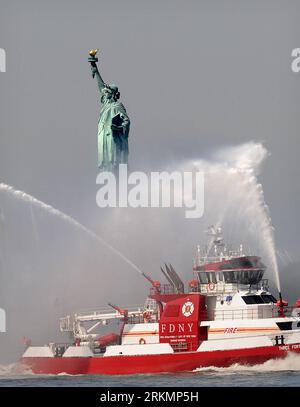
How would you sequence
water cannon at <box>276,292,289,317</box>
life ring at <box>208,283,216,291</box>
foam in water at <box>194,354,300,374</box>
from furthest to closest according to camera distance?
life ring at <box>208,283,216,291</box> → water cannon at <box>276,292,289,317</box> → foam in water at <box>194,354,300,374</box>

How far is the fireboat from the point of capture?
60.7 metres

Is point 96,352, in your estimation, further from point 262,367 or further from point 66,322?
point 262,367

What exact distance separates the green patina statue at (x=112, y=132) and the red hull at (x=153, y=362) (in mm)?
12106

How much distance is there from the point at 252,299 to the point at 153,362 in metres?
5.96

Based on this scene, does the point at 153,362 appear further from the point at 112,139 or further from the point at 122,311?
the point at 112,139

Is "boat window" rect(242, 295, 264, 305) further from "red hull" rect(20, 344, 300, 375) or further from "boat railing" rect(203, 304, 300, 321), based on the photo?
"red hull" rect(20, 344, 300, 375)

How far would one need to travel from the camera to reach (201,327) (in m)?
62.1

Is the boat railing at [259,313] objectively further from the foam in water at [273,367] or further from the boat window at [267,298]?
the foam in water at [273,367]

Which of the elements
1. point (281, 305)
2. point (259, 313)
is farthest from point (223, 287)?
point (281, 305)

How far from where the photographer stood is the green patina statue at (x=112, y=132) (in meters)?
70.9

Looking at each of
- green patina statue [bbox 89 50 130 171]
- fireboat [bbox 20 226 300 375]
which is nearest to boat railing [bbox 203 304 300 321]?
fireboat [bbox 20 226 300 375]

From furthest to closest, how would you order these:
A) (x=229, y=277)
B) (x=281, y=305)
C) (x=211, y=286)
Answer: (x=211, y=286) → (x=229, y=277) → (x=281, y=305)

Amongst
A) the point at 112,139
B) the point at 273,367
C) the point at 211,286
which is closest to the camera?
the point at 273,367

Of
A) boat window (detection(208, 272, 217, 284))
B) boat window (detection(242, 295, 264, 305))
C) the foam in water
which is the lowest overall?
the foam in water
